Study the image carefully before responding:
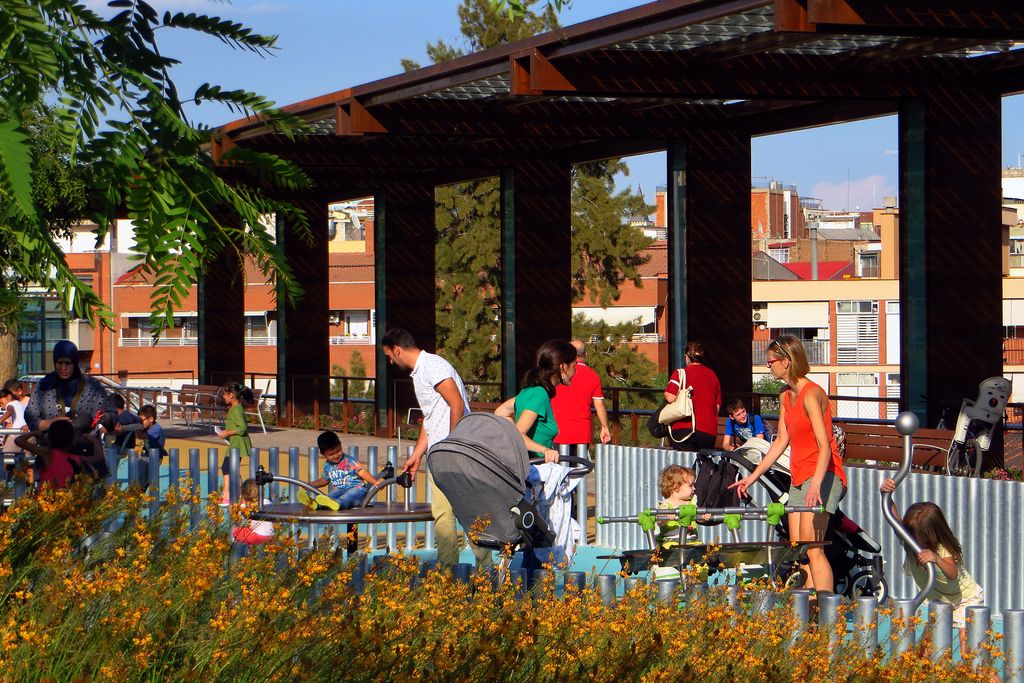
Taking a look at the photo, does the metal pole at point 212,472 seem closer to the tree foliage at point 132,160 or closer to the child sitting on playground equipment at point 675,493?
the child sitting on playground equipment at point 675,493

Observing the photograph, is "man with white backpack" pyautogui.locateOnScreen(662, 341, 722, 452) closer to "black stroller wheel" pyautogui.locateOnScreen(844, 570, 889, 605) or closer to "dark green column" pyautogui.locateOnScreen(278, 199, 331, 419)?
"black stroller wheel" pyautogui.locateOnScreen(844, 570, 889, 605)

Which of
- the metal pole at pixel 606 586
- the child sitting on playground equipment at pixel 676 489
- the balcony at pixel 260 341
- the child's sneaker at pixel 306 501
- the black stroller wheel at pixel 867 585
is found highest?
the balcony at pixel 260 341

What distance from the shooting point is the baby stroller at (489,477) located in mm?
8977

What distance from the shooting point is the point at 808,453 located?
9570mm

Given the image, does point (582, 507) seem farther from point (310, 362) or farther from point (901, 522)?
point (310, 362)

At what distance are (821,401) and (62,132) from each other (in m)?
7.41

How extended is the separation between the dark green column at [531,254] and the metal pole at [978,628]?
18820 mm

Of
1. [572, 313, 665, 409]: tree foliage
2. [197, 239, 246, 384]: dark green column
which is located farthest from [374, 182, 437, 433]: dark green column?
[572, 313, 665, 409]: tree foliage

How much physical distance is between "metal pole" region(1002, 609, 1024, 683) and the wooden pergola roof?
6.10 m

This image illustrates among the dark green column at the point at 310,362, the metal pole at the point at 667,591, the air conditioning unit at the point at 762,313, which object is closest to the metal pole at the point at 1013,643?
the metal pole at the point at 667,591

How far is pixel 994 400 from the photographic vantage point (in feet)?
52.4

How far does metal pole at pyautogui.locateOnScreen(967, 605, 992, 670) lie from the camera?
6.71 meters

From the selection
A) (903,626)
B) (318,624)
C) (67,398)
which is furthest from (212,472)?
(318,624)

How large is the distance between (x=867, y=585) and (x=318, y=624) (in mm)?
5980
